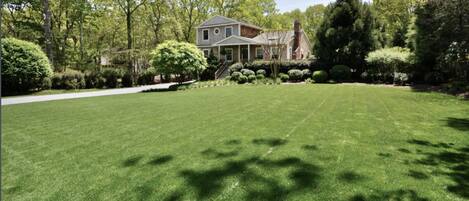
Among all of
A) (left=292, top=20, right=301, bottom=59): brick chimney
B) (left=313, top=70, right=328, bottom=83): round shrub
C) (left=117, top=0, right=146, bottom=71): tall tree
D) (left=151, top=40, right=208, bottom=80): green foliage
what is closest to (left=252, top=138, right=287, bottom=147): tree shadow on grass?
(left=151, top=40, right=208, bottom=80): green foliage

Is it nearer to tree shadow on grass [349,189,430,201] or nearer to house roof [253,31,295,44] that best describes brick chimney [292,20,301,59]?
house roof [253,31,295,44]

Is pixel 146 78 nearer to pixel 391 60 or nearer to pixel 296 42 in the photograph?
pixel 296 42

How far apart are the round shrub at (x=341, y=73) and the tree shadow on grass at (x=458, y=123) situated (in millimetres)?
14260

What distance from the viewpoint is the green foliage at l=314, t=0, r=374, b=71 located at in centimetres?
2228

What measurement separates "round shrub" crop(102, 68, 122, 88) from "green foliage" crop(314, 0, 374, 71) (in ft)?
52.8

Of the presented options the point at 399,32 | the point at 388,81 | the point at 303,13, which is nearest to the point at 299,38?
the point at 399,32

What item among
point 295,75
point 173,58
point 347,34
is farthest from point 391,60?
point 173,58

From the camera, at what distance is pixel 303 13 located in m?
49.2

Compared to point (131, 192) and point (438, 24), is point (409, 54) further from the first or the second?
point (131, 192)

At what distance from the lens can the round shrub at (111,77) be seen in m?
21.8

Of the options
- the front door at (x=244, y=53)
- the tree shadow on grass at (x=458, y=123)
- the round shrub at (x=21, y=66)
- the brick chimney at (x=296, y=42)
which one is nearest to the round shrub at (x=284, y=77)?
the brick chimney at (x=296, y=42)

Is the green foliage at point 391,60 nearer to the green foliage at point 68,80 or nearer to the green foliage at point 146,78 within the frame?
the green foliage at point 146,78

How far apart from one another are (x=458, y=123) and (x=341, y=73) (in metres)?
14.9

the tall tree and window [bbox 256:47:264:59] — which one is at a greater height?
the tall tree
